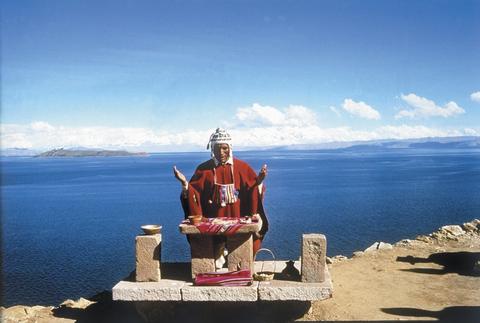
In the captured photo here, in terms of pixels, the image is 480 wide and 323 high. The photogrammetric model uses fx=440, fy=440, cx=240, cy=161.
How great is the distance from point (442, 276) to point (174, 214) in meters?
47.7

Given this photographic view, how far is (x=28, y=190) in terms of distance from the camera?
9806 cm

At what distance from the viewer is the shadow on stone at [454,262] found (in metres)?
14.8

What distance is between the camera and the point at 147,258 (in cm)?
1138

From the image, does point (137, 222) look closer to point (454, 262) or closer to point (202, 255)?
point (454, 262)

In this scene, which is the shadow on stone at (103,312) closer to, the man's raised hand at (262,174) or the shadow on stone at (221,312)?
the shadow on stone at (221,312)

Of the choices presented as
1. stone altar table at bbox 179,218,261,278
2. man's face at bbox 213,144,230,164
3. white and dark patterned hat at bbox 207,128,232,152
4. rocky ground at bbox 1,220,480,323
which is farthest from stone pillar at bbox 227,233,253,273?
white and dark patterned hat at bbox 207,128,232,152

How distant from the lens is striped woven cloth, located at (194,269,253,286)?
36.0 ft

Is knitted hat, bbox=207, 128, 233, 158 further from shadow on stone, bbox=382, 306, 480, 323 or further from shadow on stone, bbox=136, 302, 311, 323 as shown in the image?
shadow on stone, bbox=382, 306, 480, 323

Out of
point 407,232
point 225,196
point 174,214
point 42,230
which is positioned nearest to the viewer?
point 225,196

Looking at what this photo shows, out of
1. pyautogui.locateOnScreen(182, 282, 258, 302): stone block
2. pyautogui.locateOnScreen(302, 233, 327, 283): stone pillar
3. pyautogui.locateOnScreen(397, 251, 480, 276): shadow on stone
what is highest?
pyautogui.locateOnScreen(302, 233, 327, 283): stone pillar

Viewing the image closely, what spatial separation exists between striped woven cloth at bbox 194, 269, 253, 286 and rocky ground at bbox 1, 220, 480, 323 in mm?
1096

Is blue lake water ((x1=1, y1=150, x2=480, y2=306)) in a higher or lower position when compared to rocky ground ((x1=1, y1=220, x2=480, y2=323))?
lower

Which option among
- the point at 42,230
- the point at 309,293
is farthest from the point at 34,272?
the point at 309,293

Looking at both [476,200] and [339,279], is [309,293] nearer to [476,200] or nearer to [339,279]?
[339,279]
